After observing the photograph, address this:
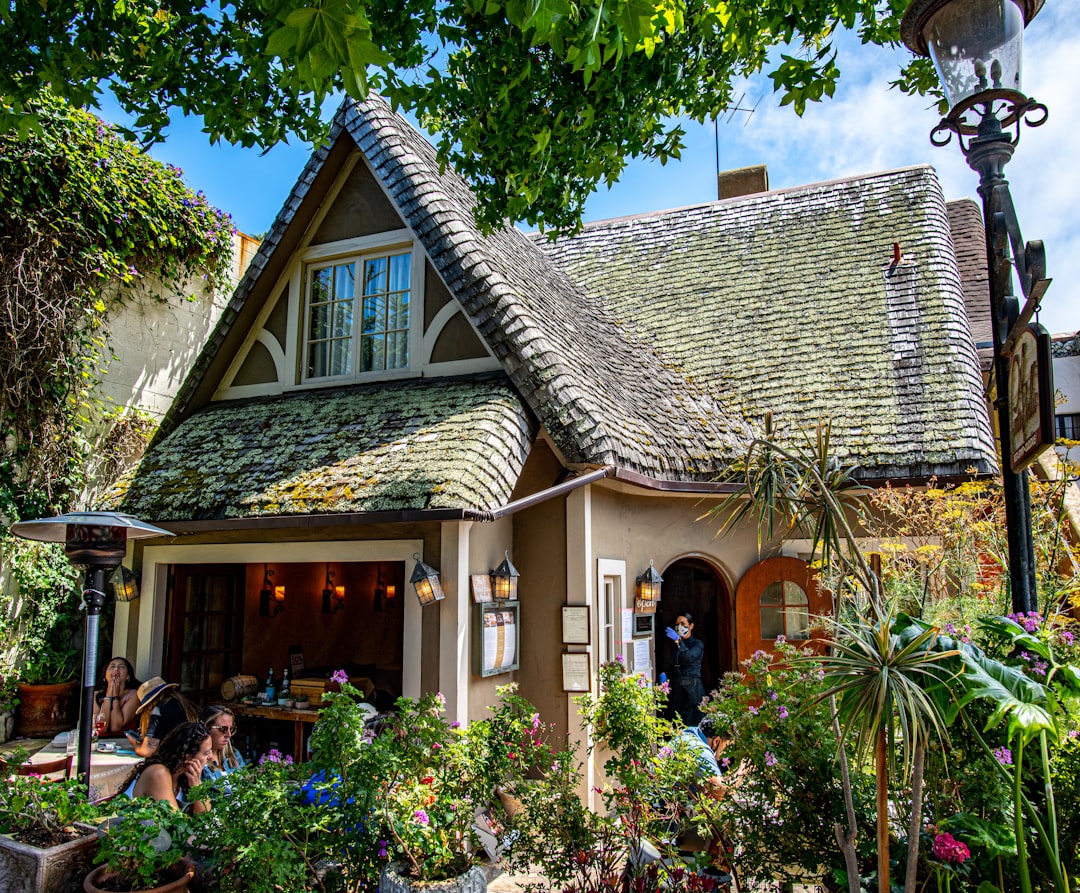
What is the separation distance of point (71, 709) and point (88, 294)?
4.73 m

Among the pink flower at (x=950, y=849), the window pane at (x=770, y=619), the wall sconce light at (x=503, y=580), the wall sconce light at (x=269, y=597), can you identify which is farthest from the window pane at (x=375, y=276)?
the pink flower at (x=950, y=849)

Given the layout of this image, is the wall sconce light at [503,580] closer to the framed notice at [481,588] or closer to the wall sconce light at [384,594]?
the framed notice at [481,588]

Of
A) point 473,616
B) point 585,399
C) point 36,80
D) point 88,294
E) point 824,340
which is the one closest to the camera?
point 36,80

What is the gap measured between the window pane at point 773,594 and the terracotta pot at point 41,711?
772 cm

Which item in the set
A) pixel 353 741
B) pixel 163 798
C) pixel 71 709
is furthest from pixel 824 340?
pixel 71 709

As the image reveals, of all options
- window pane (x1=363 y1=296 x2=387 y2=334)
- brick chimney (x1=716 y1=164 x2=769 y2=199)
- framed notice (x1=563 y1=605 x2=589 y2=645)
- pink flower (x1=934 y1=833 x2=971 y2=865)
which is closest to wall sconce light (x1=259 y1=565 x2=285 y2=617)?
window pane (x1=363 y1=296 x2=387 y2=334)

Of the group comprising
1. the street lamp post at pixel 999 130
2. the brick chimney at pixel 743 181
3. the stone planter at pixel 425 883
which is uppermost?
the brick chimney at pixel 743 181

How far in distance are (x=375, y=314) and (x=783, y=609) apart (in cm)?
549

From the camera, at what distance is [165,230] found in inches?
397

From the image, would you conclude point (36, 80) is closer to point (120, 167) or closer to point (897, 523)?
point (120, 167)

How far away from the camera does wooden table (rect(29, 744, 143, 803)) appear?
600 cm

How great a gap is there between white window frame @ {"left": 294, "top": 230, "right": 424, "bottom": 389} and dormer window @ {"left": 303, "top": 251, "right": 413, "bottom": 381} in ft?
0.05

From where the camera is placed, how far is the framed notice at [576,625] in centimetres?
694

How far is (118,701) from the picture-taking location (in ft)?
23.9
